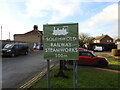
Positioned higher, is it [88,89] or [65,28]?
[65,28]

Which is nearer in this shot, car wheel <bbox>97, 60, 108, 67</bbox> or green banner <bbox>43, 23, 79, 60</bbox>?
green banner <bbox>43, 23, 79, 60</bbox>

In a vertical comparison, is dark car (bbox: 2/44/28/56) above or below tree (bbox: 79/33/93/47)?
below

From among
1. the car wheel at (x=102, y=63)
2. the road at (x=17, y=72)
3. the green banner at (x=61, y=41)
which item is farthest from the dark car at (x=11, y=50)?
the green banner at (x=61, y=41)

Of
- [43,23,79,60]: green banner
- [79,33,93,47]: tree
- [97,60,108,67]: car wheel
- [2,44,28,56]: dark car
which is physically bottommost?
[97,60,108,67]: car wheel

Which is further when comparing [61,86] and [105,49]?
[105,49]

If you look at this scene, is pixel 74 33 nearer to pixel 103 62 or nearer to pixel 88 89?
pixel 88 89

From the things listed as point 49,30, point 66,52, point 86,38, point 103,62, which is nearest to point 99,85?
point 66,52

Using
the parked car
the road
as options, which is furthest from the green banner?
the parked car

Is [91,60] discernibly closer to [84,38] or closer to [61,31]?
[61,31]

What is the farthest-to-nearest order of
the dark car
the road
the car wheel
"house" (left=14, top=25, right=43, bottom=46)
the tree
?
1. the tree
2. "house" (left=14, top=25, right=43, bottom=46)
3. the dark car
4. the car wheel
5. the road

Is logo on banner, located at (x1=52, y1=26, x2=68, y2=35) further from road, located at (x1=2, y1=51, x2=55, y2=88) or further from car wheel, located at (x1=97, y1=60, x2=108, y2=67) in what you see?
car wheel, located at (x1=97, y1=60, x2=108, y2=67)

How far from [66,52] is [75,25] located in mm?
1000

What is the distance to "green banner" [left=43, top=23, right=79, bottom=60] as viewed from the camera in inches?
167

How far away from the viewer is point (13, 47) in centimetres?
1734
